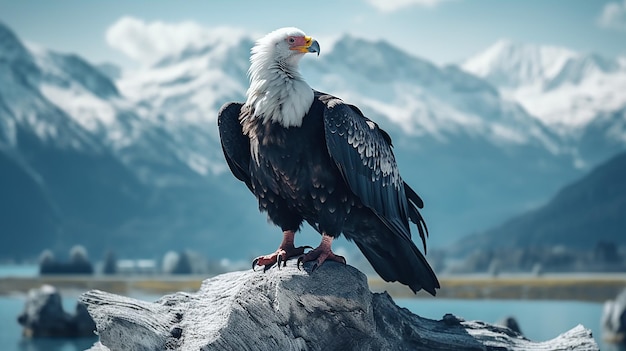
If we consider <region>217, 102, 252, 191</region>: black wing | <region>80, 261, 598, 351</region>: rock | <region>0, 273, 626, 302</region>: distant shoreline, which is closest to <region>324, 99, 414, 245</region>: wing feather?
<region>80, 261, 598, 351</region>: rock

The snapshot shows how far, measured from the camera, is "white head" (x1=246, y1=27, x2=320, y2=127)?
1334cm

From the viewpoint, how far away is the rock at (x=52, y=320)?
56781mm

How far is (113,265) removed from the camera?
447ft

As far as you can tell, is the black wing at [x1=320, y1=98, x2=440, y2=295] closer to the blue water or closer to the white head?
the white head

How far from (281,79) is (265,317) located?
3.75 m

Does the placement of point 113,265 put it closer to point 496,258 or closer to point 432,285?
point 496,258

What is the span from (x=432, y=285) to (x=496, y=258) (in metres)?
150

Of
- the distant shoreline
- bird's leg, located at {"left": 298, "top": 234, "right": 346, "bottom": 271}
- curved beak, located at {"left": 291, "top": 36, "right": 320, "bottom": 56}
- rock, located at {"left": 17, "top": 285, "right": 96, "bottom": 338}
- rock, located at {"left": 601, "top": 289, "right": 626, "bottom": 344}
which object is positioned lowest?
bird's leg, located at {"left": 298, "top": 234, "right": 346, "bottom": 271}

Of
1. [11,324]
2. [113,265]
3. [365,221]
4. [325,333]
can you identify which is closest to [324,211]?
[365,221]

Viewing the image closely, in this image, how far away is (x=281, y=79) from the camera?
531 inches

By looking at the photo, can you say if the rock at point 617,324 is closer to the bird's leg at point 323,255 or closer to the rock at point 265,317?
the rock at point 265,317

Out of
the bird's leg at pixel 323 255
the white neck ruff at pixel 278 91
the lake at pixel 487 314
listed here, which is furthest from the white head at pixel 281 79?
the lake at pixel 487 314

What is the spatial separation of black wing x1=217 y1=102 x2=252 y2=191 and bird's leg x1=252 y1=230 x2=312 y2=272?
5.03ft

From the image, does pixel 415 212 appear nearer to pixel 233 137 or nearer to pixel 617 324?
pixel 233 137
